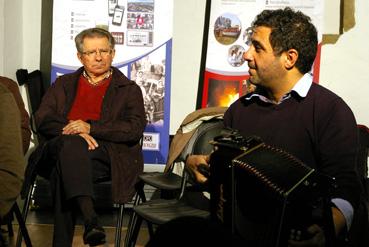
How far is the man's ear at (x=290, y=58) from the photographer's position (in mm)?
2119

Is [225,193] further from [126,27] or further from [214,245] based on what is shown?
[126,27]

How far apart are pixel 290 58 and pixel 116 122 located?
1438 millimetres

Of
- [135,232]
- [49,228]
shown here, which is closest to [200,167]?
[135,232]

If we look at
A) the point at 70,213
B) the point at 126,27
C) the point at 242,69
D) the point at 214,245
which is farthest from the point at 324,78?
the point at 214,245

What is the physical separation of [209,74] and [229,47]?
10.1 inches

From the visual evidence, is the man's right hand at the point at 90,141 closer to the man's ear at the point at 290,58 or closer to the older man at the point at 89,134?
the older man at the point at 89,134

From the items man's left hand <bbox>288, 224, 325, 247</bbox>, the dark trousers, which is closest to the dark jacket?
the dark trousers

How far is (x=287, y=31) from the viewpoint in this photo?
2.11 m

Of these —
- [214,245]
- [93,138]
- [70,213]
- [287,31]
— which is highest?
[287,31]

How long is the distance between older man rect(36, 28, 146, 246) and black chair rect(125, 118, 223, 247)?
20 cm

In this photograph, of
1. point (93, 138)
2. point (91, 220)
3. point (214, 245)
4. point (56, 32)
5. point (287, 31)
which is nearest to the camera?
point (214, 245)

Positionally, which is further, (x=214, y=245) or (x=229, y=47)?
(x=229, y=47)

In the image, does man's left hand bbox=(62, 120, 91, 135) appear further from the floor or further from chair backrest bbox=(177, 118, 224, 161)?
the floor

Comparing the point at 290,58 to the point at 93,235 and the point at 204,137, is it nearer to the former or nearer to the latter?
the point at 204,137
